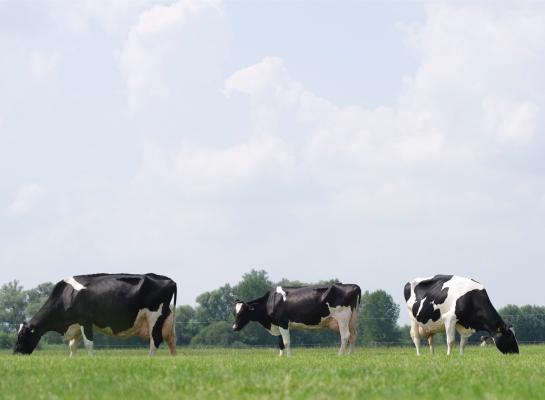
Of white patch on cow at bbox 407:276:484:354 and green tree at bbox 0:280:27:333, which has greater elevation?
green tree at bbox 0:280:27:333

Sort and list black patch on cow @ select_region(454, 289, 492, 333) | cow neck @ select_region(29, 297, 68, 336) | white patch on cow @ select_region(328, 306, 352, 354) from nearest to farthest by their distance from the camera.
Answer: black patch on cow @ select_region(454, 289, 492, 333)
cow neck @ select_region(29, 297, 68, 336)
white patch on cow @ select_region(328, 306, 352, 354)

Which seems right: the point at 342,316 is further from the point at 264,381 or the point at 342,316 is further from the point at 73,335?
the point at 264,381

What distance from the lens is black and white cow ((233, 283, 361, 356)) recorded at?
1391 inches

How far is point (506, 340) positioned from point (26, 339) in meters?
16.9

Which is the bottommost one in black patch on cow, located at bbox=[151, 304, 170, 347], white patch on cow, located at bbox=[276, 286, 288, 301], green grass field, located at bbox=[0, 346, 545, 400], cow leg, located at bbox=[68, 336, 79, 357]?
green grass field, located at bbox=[0, 346, 545, 400]

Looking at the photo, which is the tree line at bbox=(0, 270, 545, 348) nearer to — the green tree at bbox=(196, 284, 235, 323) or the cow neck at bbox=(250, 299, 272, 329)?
the green tree at bbox=(196, 284, 235, 323)

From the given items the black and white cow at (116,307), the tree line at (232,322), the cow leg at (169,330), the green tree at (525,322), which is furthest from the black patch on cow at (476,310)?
the green tree at (525,322)

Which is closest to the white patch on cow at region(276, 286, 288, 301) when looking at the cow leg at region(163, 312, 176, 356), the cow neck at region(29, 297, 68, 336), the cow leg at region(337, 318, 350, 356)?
the cow leg at region(337, 318, 350, 356)

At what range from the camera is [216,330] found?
267ft

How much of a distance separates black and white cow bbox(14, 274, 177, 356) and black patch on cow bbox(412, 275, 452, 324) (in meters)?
8.90

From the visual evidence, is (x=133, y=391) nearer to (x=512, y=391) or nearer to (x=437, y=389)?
(x=437, y=389)

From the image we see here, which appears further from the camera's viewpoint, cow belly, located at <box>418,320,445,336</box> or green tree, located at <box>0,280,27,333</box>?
green tree, located at <box>0,280,27,333</box>

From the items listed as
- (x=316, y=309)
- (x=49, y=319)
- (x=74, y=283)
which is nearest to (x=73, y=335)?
(x=49, y=319)

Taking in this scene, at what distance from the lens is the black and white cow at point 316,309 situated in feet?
116
